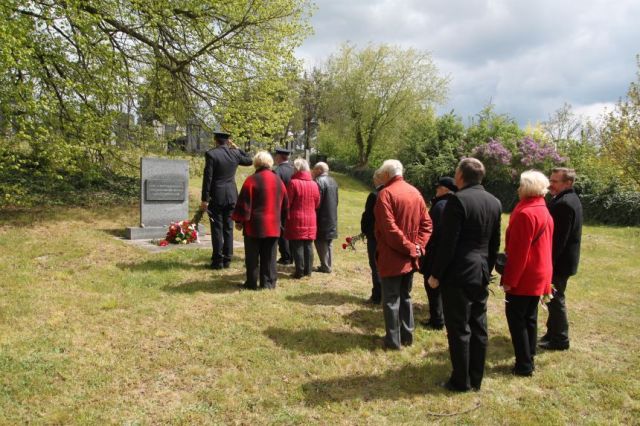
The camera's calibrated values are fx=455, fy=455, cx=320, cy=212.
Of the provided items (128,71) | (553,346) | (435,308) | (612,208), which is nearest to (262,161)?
(435,308)

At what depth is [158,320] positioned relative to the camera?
5410mm

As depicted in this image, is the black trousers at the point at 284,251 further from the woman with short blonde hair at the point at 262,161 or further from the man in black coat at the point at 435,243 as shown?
the man in black coat at the point at 435,243

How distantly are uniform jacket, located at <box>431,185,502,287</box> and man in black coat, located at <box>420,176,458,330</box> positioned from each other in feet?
0.69

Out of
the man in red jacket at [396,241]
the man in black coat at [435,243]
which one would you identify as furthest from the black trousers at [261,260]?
the man in black coat at [435,243]

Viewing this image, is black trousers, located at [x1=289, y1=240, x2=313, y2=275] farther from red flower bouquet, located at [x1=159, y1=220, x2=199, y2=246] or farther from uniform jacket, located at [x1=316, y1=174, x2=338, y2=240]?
red flower bouquet, located at [x1=159, y1=220, x2=199, y2=246]

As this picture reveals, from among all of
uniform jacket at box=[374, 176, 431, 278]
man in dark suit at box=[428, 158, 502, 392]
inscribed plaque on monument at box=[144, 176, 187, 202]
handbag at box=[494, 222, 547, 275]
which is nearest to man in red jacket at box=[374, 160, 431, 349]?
uniform jacket at box=[374, 176, 431, 278]

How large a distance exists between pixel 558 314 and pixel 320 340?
8.96ft

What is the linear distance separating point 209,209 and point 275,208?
5.58 ft

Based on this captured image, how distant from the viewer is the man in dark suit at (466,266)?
12.7 feet

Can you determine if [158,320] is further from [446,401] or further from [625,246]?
[625,246]

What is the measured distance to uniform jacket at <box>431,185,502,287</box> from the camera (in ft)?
12.7

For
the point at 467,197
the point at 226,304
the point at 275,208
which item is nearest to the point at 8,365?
the point at 226,304

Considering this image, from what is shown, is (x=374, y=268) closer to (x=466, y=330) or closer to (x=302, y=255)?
(x=302, y=255)

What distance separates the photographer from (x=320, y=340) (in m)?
5.14
